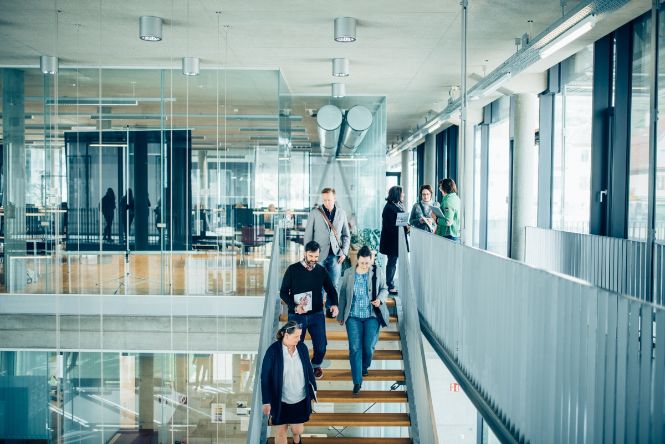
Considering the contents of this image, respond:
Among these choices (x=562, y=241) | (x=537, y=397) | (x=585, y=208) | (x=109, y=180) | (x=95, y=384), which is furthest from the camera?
(x=95, y=384)

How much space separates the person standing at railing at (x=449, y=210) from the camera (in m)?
8.89

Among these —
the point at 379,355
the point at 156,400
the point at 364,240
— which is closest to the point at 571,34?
the point at 379,355

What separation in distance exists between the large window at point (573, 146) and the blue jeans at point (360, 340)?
4.42 meters

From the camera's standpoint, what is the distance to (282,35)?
30.7 ft

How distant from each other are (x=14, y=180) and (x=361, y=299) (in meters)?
6.50

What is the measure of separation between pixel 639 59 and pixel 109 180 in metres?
8.44

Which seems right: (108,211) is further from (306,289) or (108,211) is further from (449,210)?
(449,210)

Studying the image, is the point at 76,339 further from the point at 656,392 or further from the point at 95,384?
the point at 656,392

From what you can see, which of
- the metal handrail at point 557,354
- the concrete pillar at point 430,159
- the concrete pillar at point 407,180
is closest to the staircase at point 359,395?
the metal handrail at point 557,354

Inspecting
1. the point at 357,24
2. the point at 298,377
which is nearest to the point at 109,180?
the point at 357,24

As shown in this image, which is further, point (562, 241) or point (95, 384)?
point (95, 384)

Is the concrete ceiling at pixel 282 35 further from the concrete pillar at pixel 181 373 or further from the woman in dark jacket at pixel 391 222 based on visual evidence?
the concrete pillar at pixel 181 373

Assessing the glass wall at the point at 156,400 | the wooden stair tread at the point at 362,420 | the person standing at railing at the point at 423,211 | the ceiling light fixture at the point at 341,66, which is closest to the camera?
the wooden stair tread at the point at 362,420

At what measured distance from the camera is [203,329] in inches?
435
